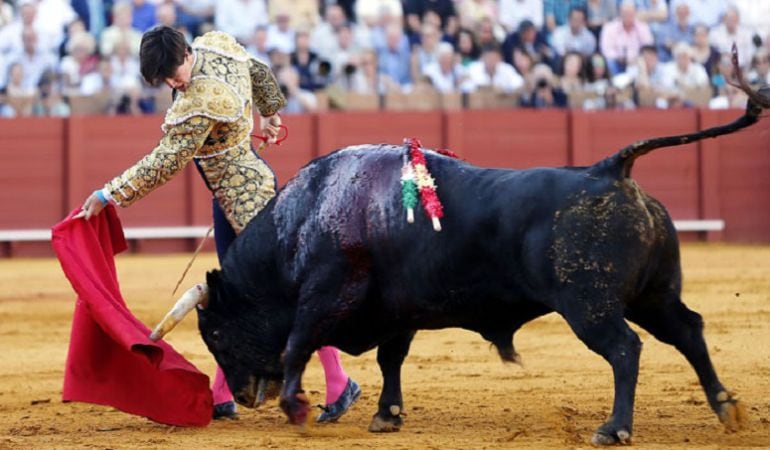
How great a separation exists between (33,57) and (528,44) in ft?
12.6

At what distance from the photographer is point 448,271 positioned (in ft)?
13.0

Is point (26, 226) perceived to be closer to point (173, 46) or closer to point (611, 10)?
point (611, 10)

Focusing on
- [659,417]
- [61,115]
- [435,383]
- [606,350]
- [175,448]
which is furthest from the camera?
[61,115]

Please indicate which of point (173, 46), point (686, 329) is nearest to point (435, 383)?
point (686, 329)

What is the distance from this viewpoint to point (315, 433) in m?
4.20

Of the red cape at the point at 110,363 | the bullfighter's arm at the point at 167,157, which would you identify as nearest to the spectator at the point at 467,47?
the red cape at the point at 110,363

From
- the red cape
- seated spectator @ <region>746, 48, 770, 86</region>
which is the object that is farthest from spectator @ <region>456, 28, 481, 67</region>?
the red cape

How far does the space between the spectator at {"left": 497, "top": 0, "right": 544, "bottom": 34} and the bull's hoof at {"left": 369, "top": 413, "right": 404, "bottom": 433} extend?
737cm

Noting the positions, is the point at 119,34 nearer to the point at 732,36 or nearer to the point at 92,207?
the point at 732,36

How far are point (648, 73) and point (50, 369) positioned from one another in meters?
A: 7.21

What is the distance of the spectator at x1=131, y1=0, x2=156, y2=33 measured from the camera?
10.8m

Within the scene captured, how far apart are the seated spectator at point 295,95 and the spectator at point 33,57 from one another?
1.74 metres

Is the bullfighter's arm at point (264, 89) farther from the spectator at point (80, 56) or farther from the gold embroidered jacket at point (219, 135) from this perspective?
the spectator at point (80, 56)

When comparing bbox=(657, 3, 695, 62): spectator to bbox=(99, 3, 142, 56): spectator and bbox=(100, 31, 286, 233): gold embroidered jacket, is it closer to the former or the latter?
bbox=(99, 3, 142, 56): spectator
